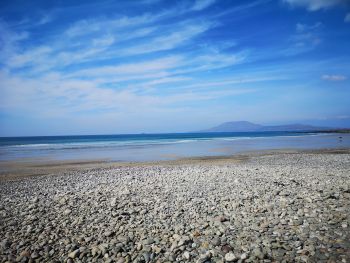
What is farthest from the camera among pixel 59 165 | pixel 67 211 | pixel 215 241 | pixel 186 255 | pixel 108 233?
pixel 59 165

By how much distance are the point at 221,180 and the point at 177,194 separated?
2.64 metres

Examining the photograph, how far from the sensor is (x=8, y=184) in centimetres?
1232

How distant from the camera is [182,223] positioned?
6.40 m

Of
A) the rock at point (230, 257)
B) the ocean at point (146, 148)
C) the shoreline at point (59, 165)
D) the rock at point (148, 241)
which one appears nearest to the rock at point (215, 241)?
the rock at point (230, 257)

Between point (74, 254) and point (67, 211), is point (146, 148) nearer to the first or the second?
point (67, 211)

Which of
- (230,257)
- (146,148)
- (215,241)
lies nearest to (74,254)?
(215,241)

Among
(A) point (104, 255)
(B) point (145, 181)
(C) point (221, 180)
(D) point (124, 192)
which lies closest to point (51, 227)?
(A) point (104, 255)

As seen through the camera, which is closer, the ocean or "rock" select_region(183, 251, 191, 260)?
"rock" select_region(183, 251, 191, 260)

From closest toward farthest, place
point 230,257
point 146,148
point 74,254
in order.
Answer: point 230,257, point 74,254, point 146,148

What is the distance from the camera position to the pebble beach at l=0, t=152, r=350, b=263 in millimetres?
5074

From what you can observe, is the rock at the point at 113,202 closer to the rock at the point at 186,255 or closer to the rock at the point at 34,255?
the rock at the point at 34,255

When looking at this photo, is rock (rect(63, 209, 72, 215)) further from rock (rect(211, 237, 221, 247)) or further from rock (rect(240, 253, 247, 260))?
rock (rect(240, 253, 247, 260))

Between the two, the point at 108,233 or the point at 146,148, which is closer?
the point at 108,233

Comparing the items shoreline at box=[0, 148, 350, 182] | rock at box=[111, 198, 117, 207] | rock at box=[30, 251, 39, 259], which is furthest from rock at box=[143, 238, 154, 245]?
shoreline at box=[0, 148, 350, 182]
